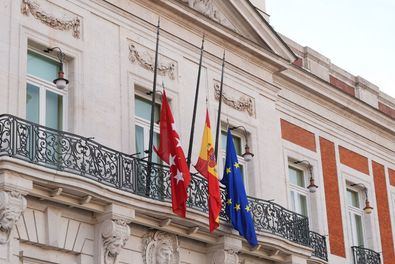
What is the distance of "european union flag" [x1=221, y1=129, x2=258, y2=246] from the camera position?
62.5ft

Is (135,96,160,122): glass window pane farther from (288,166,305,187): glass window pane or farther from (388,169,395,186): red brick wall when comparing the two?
(388,169,395,186): red brick wall

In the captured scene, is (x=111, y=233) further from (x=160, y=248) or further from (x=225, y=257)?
(x=225, y=257)

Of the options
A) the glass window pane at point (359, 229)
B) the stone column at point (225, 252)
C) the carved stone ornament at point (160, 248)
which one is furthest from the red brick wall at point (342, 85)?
the carved stone ornament at point (160, 248)

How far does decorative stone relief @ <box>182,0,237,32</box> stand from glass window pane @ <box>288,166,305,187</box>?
3.78 meters

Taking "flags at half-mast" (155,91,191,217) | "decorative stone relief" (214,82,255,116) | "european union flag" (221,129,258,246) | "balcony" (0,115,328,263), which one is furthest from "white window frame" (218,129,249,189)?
"flags at half-mast" (155,91,191,217)

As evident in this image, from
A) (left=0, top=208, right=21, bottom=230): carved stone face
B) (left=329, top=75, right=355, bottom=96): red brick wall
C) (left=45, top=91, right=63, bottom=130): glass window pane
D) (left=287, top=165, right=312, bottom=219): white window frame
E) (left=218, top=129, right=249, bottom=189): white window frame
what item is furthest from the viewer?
(left=329, top=75, right=355, bottom=96): red brick wall

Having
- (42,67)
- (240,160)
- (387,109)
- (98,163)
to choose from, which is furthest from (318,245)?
(42,67)

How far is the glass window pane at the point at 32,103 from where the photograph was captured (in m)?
17.3

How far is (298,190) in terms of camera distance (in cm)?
2370

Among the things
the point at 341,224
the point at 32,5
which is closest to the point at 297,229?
the point at 341,224

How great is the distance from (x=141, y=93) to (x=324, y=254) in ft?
19.4

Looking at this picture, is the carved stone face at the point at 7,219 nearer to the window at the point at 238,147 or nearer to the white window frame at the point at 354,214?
the window at the point at 238,147

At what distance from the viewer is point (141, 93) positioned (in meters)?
19.7

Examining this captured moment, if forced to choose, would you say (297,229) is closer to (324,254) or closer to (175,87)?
(324,254)
